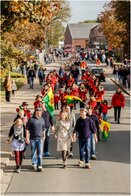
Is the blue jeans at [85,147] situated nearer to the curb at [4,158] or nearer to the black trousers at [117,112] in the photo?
the curb at [4,158]

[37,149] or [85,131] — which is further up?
[85,131]

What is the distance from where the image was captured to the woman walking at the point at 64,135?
46.4 feet

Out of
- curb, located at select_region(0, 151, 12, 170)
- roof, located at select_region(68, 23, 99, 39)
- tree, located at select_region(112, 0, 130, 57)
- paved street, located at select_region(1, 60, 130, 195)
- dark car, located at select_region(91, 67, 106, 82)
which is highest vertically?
roof, located at select_region(68, 23, 99, 39)

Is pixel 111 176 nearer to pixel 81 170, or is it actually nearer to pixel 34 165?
pixel 81 170

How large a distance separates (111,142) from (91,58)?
68.8 meters

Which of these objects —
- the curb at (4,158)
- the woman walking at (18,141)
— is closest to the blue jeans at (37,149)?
the woman walking at (18,141)

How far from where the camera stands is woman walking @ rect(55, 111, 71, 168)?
14.1m

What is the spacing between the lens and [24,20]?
1164cm

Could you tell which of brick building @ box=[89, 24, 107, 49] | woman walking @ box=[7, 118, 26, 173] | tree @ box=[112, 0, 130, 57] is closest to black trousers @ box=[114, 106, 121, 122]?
woman walking @ box=[7, 118, 26, 173]

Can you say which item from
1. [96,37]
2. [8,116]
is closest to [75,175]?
[8,116]

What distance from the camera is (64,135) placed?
1424 centimetres

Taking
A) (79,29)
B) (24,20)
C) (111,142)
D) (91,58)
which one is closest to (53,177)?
(24,20)

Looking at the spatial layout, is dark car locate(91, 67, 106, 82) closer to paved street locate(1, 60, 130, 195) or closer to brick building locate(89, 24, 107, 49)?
paved street locate(1, 60, 130, 195)

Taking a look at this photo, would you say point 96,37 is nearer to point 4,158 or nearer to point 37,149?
point 4,158
